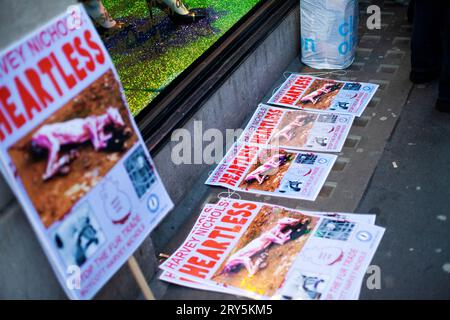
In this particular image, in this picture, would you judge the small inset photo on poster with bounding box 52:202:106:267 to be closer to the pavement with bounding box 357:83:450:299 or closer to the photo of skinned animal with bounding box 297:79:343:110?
the pavement with bounding box 357:83:450:299

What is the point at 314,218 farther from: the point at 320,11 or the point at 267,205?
the point at 320,11

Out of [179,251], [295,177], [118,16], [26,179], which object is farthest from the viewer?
[118,16]

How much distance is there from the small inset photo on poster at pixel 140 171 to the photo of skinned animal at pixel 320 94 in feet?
4.47

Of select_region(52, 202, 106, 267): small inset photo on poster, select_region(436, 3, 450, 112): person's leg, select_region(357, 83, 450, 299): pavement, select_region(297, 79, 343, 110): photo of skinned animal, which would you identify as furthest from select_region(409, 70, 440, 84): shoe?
select_region(52, 202, 106, 267): small inset photo on poster

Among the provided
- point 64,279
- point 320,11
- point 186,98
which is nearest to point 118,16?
point 186,98

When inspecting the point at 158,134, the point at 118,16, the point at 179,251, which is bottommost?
the point at 179,251

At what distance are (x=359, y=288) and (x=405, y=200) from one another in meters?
0.53

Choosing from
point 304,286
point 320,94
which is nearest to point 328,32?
point 320,94

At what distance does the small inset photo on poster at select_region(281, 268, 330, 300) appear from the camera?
1775 millimetres

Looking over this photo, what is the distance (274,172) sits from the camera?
240cm

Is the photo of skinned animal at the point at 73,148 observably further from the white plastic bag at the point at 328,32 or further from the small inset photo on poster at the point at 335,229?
the white plastic bag at the point at 328,32

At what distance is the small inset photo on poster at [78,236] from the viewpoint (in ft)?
4.56

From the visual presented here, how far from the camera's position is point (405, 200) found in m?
2.13

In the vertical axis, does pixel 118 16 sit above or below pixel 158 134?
above
